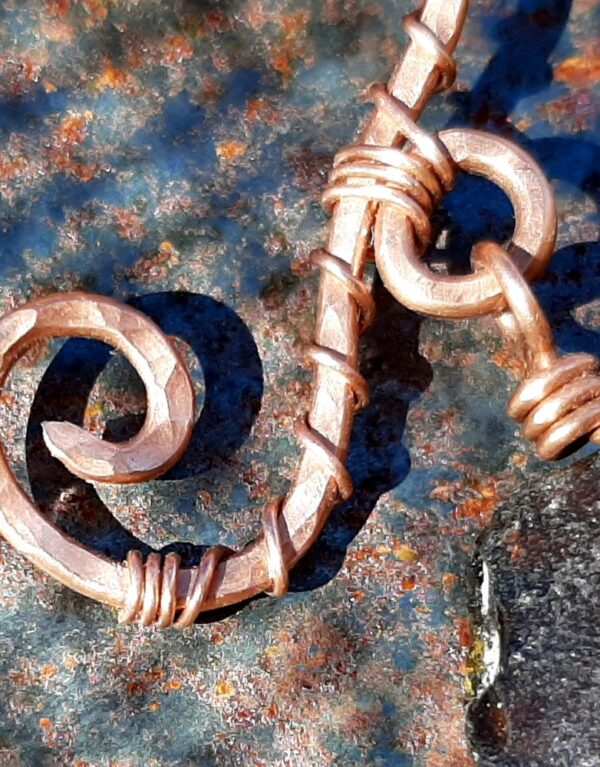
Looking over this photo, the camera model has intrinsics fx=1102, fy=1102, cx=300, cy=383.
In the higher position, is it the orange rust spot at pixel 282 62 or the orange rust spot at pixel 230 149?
the orange rust spot at pixel 282 62

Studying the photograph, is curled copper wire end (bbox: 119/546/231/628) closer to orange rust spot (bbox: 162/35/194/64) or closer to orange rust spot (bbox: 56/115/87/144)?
orange rust spot (bbox: 56/115/87/144)

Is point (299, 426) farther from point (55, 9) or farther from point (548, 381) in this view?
point (55, 9)

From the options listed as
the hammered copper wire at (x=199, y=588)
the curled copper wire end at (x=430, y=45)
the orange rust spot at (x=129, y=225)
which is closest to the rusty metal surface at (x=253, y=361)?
the orange rust spot at (x=129, y=225)

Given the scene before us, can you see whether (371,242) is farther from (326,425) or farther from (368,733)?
(368,733)

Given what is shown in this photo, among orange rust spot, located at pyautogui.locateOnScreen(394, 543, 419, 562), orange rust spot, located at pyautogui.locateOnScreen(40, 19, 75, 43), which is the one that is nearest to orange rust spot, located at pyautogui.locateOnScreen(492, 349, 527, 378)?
orange rust spot, located at pyautogui.locateOnScreen(394, 543, 419, 562)

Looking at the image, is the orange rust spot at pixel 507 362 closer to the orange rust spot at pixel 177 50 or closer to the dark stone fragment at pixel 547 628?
the dark stone fragment at pixel 547 628

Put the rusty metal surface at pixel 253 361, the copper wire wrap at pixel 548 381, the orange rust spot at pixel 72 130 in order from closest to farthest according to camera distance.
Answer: the copper wire wrap at pixel 548 381
the rusty metal surface at pixel 253 361
the orange rust spot at pixel 72 130

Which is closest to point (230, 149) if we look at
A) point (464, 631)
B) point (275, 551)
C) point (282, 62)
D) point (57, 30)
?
point (282, 62)

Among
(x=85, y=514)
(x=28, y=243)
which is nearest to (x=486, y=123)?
(x=28, y=243)
